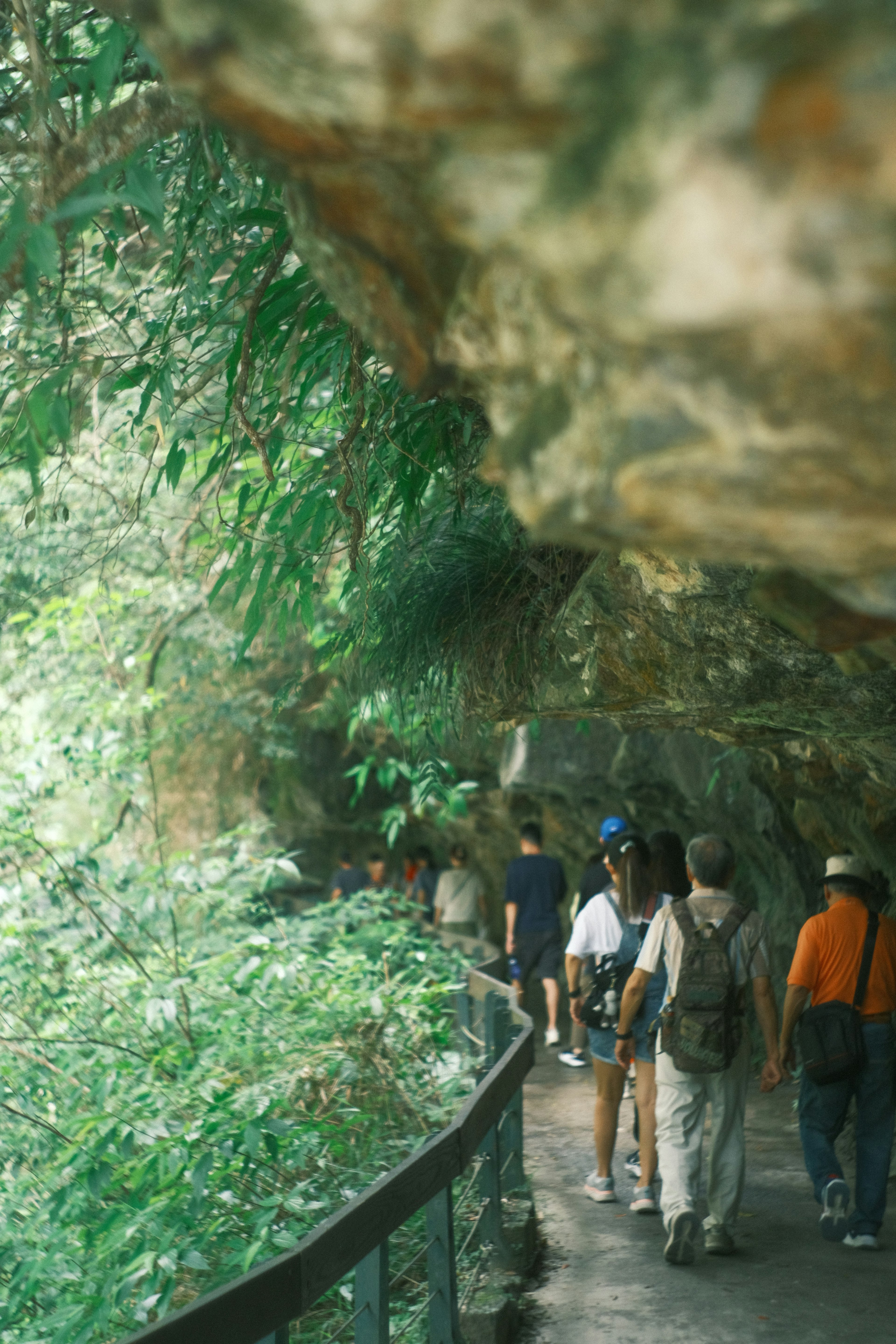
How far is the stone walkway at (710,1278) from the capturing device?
4.24 meters

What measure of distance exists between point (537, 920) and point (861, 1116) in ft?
17.0

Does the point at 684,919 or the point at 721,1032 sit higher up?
the point at 684,919

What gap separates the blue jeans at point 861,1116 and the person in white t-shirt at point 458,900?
7503 millimetres

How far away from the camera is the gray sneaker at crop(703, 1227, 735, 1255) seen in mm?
5035

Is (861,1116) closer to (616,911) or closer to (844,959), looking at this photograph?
(844,959)

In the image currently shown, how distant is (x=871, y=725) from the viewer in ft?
15.1

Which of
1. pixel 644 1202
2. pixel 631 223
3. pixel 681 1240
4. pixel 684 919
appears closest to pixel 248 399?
pixel 684 919

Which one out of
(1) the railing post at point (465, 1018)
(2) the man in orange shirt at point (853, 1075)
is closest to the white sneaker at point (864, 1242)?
(2) the man in orange shirt at point (853, 1075)

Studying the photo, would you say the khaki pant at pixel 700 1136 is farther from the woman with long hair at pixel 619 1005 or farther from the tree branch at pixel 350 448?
the tree branch at pixel 350 448

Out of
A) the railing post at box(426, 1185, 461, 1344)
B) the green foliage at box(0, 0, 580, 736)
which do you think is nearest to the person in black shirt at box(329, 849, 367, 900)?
the green foliage at box(0, 0, 580, 736)

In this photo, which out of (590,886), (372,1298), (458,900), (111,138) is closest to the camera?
(111,138)

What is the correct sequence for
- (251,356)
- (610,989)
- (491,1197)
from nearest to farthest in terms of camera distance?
(251,356) → (491,1197) → (610,989)

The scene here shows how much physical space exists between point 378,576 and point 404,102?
3.63 meters

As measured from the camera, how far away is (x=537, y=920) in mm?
10398
